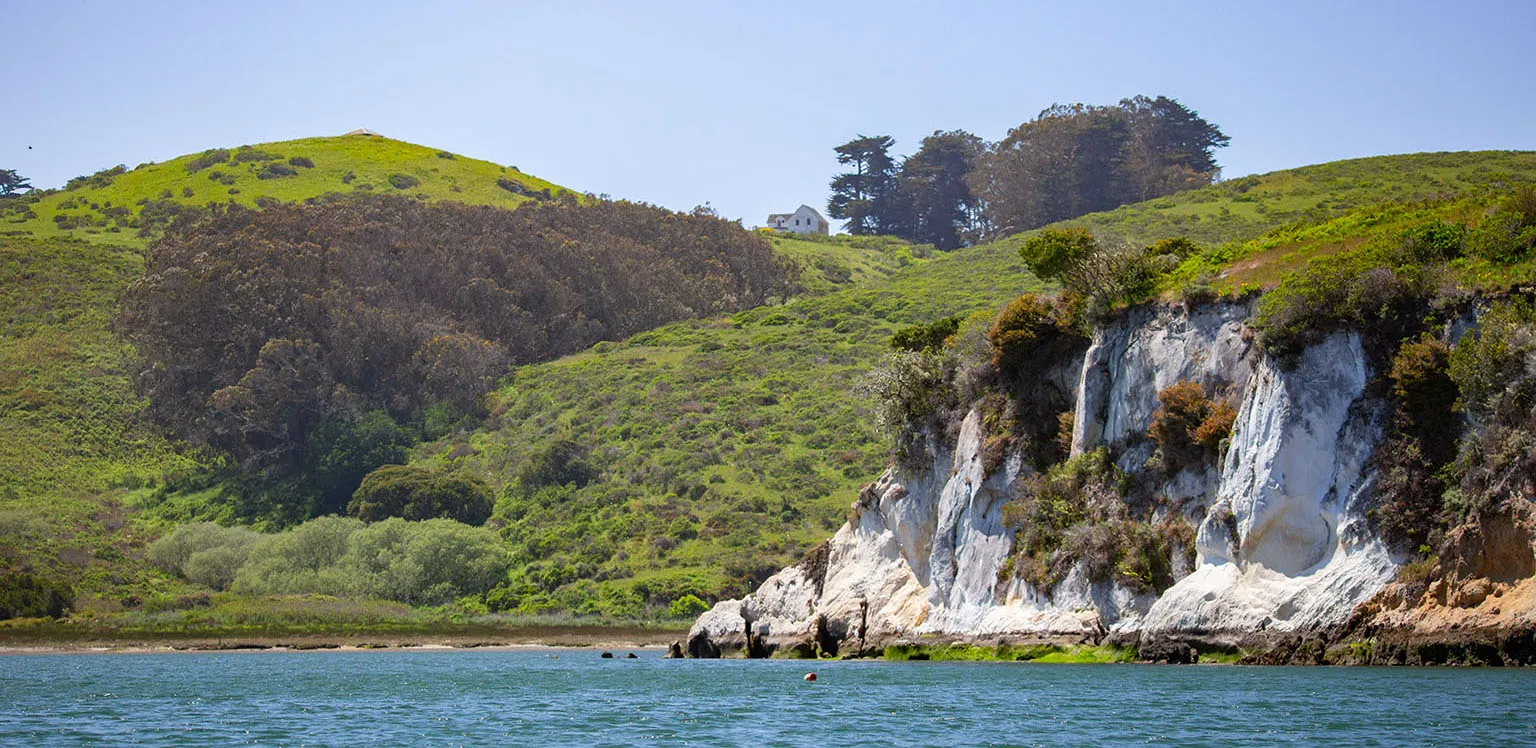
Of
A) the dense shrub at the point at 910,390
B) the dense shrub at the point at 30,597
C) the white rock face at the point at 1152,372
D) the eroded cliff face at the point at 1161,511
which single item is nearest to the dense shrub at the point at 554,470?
the dense shrub at the point at 30,597

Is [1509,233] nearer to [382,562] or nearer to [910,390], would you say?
[910,390]

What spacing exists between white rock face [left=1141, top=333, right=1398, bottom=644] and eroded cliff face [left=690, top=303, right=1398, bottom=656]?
1.5 inches

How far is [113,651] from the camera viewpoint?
62438 millimetres

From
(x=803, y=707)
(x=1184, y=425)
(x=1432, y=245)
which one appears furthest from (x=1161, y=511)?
(x=803, y=707)

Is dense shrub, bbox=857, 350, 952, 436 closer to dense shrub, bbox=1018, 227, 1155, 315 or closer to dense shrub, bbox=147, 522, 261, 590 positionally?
dense shrub, bbox=1018, 227, 1155, 315

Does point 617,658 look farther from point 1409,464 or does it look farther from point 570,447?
point 570,447

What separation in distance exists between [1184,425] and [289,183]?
134659 millimetres

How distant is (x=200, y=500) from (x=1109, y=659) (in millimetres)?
77246

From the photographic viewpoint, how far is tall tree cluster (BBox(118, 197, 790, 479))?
109 meters

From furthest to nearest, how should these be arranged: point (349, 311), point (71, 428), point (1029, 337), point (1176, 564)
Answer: point (349, 311), point (71, 428), point (1029, 337), point (1176, 564)

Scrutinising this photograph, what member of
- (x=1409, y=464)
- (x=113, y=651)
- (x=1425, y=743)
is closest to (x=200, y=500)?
(x=113, y=651)

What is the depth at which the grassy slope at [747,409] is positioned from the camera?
282 feet

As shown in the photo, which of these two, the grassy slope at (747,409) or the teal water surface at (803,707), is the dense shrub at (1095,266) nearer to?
the teal water surface at (803,707)

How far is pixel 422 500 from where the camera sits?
94688 millimetres
